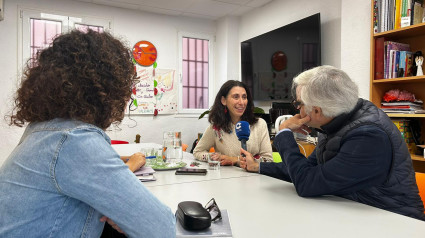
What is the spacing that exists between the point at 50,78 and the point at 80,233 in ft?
1.22

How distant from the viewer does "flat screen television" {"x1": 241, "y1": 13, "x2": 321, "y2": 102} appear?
12.0 feet

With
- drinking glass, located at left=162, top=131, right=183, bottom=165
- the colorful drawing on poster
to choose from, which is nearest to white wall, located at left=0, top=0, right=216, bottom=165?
the colorful drawing on poster

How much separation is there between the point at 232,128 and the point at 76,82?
6.02 ft

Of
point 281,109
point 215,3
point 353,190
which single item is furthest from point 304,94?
point 215,3

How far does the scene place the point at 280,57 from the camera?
4117 mm

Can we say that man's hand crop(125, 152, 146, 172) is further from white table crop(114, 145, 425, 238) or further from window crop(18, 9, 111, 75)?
window crop(18, 9, 111, 75)

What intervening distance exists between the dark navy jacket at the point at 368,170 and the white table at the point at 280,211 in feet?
→ 0.23

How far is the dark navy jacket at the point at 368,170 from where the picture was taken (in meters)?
1.18

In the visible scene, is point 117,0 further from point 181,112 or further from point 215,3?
point 181,112

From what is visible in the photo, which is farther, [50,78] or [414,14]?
[414,14]

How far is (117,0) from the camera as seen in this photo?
4375 millimetres

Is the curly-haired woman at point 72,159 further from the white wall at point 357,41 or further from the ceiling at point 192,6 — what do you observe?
the ceiling at point 192,6

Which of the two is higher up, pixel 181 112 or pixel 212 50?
pixel 212 50

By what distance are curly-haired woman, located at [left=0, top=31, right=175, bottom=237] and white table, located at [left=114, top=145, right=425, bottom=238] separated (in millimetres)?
354
